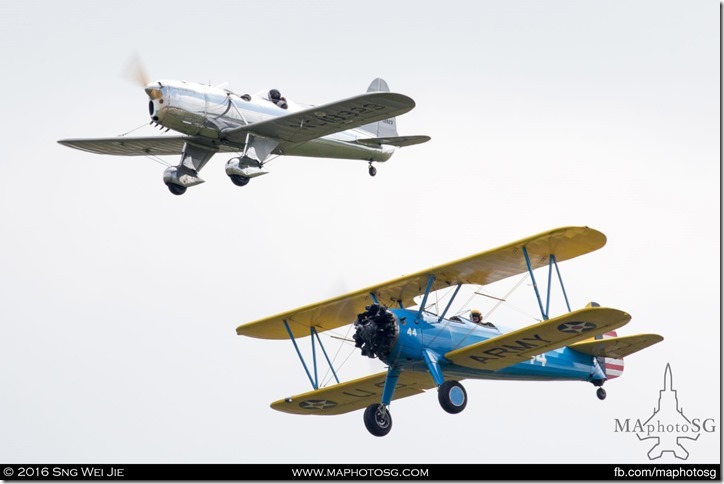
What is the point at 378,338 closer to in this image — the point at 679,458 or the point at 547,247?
the point at 547,247

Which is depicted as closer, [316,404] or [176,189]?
[316,404]

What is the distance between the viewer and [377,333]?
2392 centimetres

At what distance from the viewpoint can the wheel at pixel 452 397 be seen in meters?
23.6

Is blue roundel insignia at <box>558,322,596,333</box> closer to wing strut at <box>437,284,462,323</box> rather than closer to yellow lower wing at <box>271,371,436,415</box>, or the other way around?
wing strut at <box>437,284,462,323</box>

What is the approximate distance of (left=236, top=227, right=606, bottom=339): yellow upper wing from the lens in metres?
23.8

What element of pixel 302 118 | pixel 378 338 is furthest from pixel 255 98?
pixel 378 338

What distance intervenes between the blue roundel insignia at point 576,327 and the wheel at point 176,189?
29.3ft

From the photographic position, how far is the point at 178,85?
92.6ft

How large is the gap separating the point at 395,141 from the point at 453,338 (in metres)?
7.93

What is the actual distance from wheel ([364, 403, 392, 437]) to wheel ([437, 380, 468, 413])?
40.1 inches

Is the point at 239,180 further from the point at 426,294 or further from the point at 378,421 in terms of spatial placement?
the point at 378,421

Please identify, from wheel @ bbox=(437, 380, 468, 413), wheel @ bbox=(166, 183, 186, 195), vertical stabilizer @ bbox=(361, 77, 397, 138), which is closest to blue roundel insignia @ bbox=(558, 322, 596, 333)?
wheel @ bbox=(437, 380, 468, 413)

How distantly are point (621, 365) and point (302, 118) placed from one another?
7.11 metres

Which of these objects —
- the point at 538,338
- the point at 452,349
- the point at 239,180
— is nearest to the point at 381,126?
the point at 239,180
